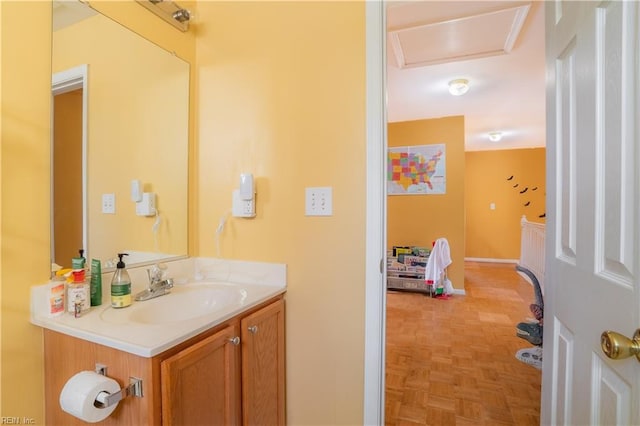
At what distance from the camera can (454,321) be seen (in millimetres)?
3092

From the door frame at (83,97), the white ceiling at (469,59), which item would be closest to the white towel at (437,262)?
the white ceiling at (469,59)

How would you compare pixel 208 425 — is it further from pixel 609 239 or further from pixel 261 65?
pixel 261 65

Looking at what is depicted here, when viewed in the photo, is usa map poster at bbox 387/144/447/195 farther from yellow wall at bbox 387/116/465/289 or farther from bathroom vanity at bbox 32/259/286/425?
bathroom vanity at bbox 32/259/286/425

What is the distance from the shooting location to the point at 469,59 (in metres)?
2.54

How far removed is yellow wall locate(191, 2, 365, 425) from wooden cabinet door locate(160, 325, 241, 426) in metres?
0.37

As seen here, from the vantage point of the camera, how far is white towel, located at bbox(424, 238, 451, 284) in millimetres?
3745

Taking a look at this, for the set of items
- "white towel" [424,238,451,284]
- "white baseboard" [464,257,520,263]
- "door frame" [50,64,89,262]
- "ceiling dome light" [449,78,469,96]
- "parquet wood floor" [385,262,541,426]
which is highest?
"ceiling dome light" [449,78,469,96]

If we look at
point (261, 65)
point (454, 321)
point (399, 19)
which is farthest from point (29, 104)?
point (454, 321)

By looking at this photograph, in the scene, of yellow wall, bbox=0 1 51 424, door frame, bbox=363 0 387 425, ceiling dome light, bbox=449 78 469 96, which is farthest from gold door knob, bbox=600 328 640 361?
ceiling dome light, bbox=449 78 469 96

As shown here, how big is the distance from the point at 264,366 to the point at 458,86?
3.10 meters

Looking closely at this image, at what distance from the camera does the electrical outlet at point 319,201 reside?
1.27 m

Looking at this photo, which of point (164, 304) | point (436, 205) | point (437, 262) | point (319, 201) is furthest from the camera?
point (436, 205)

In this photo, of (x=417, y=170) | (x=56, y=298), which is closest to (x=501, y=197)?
(x=417, y=170)

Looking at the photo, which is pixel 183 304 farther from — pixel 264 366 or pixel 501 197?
pixel 501 197
